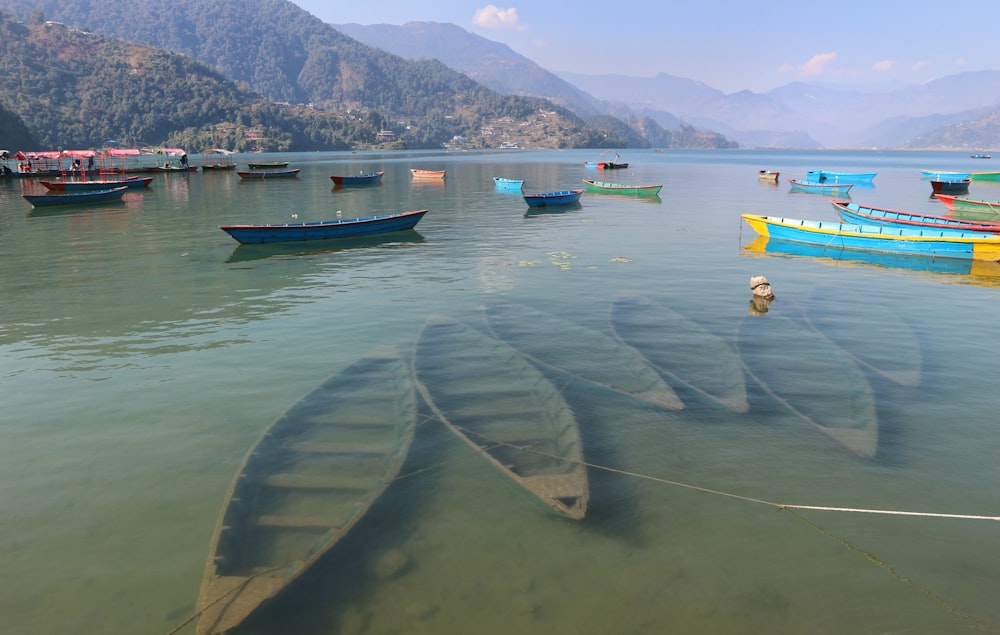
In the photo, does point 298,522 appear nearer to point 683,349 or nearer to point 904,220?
point 683,349

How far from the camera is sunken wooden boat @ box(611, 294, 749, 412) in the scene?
17.0m

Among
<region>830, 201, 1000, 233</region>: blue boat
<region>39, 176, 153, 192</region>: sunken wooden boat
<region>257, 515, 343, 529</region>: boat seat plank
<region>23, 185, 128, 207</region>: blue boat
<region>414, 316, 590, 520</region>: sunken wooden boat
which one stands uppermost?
<region>39, 176, 153, 192</region>: sunken wooden boat

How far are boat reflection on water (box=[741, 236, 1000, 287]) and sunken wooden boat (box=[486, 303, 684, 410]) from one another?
21635 millimetres

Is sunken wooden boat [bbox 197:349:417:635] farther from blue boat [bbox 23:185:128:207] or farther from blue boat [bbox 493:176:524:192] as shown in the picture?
blue boat [bbox 493:176:524:192]

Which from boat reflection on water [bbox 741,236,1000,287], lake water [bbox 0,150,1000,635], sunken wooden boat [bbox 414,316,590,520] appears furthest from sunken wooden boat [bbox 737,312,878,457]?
boat reflection on water [bbox 741,236,1000,287]

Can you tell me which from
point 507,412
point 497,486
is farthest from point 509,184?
point 497,486

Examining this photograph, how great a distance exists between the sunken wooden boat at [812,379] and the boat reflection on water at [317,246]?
2860 cm

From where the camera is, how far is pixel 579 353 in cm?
2019

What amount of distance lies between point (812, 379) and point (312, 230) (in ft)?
114

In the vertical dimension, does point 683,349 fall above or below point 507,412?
above

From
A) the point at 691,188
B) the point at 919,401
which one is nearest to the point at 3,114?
the point at 691,188

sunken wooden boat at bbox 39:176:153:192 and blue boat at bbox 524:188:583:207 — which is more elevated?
sunken wooden boat at bbox 39:176:153:192

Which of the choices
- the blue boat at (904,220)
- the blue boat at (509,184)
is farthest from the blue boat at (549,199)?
the blue boat at (904,220)

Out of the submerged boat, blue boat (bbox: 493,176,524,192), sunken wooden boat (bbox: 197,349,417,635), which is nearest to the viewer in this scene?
sunken wooden boat (bbox: 197,349,417,635)
